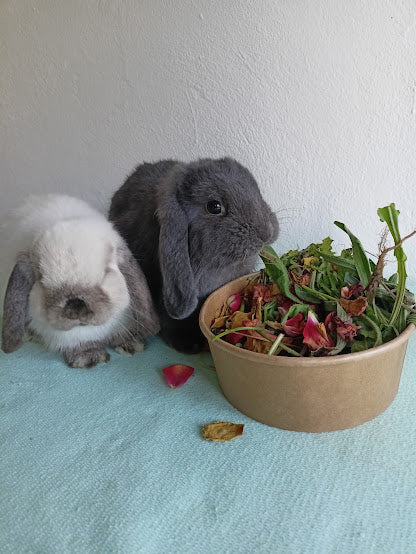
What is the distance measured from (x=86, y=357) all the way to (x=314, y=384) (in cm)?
50

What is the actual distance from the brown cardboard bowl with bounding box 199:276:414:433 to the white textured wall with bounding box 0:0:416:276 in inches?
20.1

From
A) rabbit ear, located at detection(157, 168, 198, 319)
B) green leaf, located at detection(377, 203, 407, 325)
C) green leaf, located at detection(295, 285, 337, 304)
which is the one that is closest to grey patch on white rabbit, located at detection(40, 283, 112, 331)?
rabbit ear, located at detection(157, 168, 198, 319)

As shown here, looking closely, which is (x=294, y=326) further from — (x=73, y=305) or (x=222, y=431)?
(x=73, y=305)

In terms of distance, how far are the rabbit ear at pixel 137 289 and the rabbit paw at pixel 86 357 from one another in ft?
0.37

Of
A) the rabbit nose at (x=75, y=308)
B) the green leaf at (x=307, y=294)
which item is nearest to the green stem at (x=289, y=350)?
the green leaf at (x=307, y=294)

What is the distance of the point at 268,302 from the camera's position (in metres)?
0.85

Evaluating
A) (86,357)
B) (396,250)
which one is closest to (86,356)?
(86,357)

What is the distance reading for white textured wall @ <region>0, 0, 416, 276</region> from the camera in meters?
1.04

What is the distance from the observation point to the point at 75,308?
82 cm

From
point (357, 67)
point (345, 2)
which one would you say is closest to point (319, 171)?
point (357, 67)

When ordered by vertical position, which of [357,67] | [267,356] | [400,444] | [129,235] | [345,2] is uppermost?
[345,2]

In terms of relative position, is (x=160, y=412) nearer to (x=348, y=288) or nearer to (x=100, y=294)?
(x=100, y=294)

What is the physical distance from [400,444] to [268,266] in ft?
1.17

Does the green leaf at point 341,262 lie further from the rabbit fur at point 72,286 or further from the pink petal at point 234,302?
the rabbit fur at point 72,286
